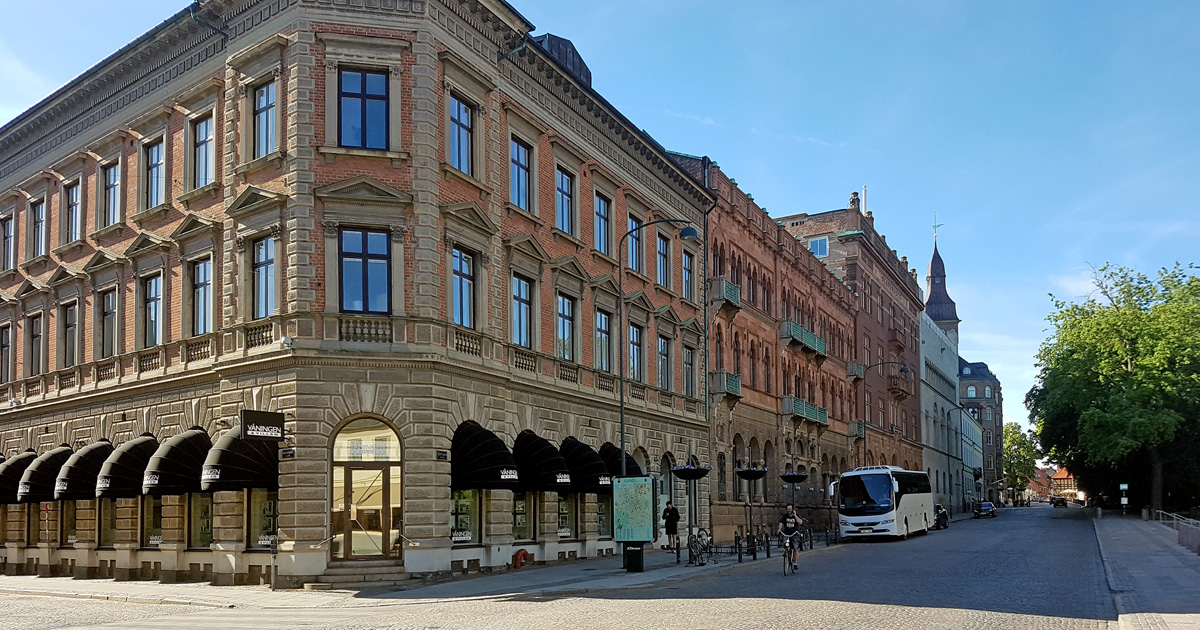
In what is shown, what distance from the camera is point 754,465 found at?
5150 centimetres

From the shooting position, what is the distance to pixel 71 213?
3431cm

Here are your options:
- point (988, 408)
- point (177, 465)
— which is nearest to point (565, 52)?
Answer: point (177, 465)

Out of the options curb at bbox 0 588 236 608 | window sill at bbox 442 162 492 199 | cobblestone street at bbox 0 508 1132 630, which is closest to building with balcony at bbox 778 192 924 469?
window sill at bbox 442 162 492 199

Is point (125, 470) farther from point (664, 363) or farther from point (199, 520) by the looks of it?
point (664, 363)

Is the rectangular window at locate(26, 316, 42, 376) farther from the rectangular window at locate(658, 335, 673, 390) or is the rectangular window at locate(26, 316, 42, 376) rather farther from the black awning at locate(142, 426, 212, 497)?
the rectangular window at locate(658, 335, 673, 390)

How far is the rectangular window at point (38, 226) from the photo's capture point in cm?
3546

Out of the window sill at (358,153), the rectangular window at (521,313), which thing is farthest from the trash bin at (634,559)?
the window sill at (358,153)

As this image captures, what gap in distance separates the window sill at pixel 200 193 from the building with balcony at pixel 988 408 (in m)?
165

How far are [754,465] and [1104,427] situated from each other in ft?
97.9

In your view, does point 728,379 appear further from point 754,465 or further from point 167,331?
point 167,331

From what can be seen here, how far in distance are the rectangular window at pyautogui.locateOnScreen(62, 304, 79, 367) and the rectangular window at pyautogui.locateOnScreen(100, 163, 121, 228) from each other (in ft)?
9.47

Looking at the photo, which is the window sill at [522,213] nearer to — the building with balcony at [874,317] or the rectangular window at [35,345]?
the rectangular window at [35,345]

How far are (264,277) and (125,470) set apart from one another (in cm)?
653

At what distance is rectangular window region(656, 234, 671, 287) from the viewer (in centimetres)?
4228
